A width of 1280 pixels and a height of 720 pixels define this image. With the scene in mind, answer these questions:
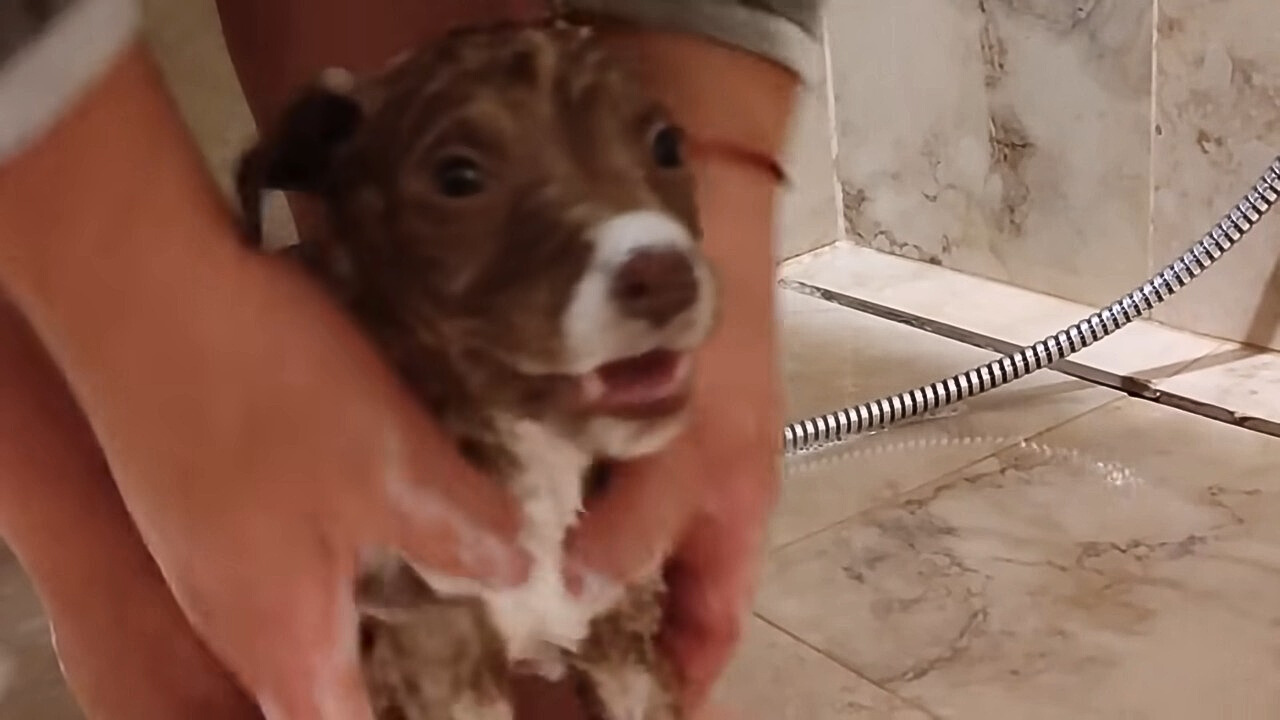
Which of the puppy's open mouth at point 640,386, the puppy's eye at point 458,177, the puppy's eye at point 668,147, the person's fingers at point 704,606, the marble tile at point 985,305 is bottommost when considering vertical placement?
the marble tile at point 985,305

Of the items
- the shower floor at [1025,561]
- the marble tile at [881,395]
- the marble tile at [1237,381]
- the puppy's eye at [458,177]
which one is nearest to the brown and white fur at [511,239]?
the puppy's eye at [458,177]

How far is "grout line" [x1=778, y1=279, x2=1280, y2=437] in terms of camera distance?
2.61ft

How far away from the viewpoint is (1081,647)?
0.62 m

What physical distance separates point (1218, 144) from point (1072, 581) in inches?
12.6

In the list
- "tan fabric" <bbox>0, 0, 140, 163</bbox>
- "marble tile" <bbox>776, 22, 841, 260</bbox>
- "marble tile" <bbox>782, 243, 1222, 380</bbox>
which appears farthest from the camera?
"marble tile" <bbox>776, 22, 841, 260</bbox>

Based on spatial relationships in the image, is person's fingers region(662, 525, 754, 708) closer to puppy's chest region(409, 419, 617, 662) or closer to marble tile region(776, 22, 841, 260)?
puppy's chest region(409, 419, 617, 662)

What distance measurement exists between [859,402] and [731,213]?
0.60m

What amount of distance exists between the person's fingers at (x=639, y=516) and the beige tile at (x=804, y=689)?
279 millimetres

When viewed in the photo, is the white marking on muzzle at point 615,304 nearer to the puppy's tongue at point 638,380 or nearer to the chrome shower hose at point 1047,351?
the puppy's tongue at point 638,380

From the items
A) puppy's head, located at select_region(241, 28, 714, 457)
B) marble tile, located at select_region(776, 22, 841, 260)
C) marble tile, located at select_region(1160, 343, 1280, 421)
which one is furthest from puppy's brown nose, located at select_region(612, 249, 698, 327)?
marble tile, located at select_region(776, 22, 841, 260)

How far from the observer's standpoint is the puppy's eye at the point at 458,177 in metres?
0.24

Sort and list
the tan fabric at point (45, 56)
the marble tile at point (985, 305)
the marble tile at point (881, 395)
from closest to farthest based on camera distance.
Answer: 1. the tan fabric at point (45, 56)
2. the marble tile at point (881, 395)
3. the marble tile at point (985, 305)

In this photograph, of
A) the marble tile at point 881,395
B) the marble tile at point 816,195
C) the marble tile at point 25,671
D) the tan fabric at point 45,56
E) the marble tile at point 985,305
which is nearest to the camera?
the tan fabric at point 45,56

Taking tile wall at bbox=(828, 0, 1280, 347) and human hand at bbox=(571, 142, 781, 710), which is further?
tile wall at bbox=(828, 0, 1280, 347)
